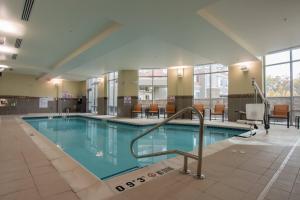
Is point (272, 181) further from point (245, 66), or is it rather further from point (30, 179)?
point (245, 66)

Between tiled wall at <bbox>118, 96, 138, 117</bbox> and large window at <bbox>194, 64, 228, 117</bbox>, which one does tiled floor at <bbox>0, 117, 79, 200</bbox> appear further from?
large window at <bbox>194, 64, 228, 117</bbox>

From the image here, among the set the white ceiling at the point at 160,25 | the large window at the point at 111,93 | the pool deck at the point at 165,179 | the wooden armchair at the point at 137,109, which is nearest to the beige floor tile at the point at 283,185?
the pool deck at the point at 165,179

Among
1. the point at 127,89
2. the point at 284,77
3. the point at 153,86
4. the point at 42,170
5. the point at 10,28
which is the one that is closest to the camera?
the point at 42,170

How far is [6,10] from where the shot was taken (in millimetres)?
3863

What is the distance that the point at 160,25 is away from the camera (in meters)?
4.13

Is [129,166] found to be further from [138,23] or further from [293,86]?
[293,86]

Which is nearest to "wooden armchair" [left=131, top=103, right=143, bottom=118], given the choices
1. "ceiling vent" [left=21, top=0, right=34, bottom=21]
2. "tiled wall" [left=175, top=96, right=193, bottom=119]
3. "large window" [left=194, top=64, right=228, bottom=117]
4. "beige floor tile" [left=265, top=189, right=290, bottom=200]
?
"tiled wall" [left=175, top=96, right=193, bottom=119]

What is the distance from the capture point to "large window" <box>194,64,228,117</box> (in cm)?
907

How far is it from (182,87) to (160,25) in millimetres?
6018

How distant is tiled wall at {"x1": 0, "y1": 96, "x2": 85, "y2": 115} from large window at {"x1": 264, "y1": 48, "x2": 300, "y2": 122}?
14.6m

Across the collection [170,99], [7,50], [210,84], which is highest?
[7,50]

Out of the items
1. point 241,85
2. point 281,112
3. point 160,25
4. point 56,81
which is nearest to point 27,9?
point 160,25

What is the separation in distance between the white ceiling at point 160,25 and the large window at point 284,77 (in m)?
1.07

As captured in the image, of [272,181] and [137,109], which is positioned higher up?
[137,109]
